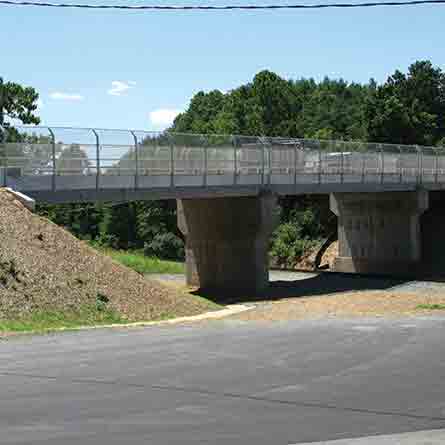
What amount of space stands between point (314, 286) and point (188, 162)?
41.0 feet

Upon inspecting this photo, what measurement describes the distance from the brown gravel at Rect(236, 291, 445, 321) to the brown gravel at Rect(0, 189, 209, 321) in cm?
310

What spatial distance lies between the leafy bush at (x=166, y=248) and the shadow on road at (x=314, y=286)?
913 inches

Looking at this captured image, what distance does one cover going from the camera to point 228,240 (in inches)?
1838

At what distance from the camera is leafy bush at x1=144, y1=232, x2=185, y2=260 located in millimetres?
76750

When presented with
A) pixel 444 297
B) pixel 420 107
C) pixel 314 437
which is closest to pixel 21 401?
pixel 314 437

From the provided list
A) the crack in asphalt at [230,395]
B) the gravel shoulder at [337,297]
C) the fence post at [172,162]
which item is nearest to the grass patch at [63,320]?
the gravel shoulder at [337,297]

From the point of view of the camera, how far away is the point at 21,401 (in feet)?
42.7

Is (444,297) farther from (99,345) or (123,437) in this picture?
(123,437)

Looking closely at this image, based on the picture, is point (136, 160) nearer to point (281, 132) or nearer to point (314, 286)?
point (314, 286)

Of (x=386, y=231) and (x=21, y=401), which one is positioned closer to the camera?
(x=21, y=401)

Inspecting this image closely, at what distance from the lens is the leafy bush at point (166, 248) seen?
76750 millimetres

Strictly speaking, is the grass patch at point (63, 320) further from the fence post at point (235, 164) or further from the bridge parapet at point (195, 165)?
the fence post at point (235, 164)

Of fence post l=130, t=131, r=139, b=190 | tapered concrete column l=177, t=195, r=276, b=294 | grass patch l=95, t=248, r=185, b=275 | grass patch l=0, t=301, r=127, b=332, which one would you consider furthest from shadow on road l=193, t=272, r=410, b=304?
grass patch l=0, t=301, r=127, b=332

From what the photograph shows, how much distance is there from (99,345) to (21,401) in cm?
672
